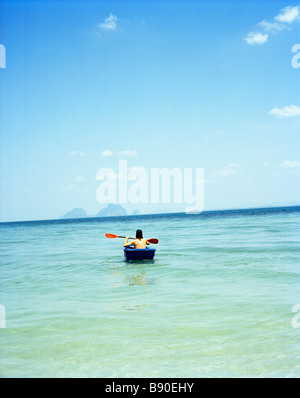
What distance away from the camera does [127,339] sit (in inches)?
235

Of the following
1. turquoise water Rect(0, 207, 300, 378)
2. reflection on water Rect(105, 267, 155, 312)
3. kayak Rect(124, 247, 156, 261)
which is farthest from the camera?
kayak Rect(124, 247, 156, 261)

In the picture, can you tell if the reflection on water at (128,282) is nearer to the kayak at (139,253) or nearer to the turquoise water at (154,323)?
the turquoise water at (154,323)

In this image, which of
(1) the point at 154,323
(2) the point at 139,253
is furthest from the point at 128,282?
(1) the point at 154,323

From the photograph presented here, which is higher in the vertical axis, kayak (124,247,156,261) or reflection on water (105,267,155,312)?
kayak (124,247,156,261)

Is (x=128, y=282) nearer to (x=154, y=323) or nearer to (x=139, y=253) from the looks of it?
(x=139, y=253)

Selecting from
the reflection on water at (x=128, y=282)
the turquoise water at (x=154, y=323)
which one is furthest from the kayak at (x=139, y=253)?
the turquoise water at (x=154, y=323)

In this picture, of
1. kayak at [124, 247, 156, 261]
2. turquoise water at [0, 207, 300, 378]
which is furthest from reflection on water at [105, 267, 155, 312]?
kayak at [124, 247, 156, 261]

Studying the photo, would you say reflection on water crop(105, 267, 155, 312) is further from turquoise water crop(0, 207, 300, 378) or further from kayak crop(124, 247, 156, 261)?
kayak crop(124, 247, 156, 261)

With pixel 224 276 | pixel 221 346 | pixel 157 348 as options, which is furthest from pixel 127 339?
pixel 224 276

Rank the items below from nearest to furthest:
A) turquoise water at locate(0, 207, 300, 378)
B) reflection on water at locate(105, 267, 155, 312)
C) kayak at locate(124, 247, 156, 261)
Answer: turquoise water at locate(0, 207, 300, 378)
reflection on water at locate(105, 267, 155, 312)
kayak at locate(124, 247, 156, 261)

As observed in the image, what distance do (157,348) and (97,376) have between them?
1.13 metres

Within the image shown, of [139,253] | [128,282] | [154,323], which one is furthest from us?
[139,253]

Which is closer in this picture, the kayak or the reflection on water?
the reflection on water
